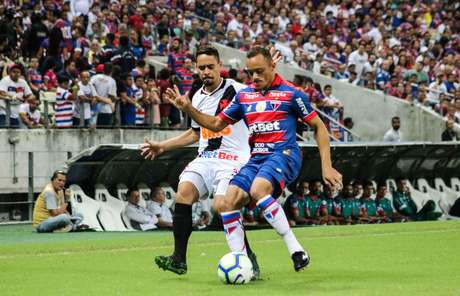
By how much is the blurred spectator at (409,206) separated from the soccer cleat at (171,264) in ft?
50.3

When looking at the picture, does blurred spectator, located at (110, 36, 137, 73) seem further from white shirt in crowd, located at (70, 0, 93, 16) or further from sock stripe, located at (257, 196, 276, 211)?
sock stripe, located at (257, 196, 276, 211)

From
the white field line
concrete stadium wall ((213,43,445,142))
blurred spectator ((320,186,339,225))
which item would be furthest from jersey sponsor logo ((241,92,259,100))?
concrete stadium wall ((213,43,445,142))

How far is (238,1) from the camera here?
37.7 meters

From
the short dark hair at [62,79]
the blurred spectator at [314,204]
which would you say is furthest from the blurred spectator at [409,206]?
the short dark hair at [62,79]

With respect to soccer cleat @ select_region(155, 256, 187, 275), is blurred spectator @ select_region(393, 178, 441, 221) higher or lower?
lower

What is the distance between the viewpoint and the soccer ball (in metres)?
10.4

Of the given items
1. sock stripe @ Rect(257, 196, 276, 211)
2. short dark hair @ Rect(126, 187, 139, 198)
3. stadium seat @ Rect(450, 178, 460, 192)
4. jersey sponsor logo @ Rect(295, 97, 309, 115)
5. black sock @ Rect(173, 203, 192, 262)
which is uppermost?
jersey sponsor logo @ Rect(295, 97, 309, 115)

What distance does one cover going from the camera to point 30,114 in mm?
23172

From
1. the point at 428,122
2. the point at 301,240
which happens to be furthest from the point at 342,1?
the point at 301,240

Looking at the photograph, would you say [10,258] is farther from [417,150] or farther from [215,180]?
[417,150]

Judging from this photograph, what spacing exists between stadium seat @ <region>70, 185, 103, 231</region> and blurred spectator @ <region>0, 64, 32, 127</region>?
2127 mm

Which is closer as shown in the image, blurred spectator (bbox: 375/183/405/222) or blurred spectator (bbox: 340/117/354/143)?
blurred spectator (bbox: 375/183/405/222)

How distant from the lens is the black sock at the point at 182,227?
11.0 meters

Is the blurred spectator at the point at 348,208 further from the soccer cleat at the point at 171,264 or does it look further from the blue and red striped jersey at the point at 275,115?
the soccer cleat at the point at 171,264
